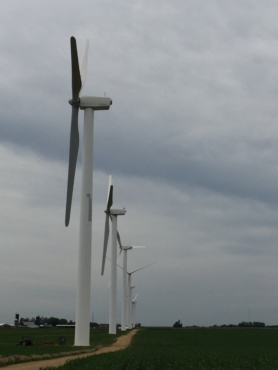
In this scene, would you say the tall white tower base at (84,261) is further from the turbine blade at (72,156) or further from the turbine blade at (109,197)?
the turbine blade at (109,197)

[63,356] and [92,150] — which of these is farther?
[92,150]

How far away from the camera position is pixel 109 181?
91438 millimetres

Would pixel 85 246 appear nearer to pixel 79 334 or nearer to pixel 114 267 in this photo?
pixel 79 334

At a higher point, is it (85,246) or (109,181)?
(109,181)

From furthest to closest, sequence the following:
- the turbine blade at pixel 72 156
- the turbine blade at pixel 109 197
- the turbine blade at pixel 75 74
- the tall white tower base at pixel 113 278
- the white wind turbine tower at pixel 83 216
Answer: the tall white tower base at pixel 113 278, the turbine blade at pixel 109 197, the white wind turbine tower at pixel 83 216, the turbine blade at pixel 72 156, the turbine blade at pixel 75 74

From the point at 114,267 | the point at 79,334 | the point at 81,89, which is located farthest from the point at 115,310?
the point at 81,89

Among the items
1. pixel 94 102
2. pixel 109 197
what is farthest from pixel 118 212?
pixel 94 102

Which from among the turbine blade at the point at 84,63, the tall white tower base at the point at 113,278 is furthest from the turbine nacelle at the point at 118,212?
the turbine blade at the point at 84,63

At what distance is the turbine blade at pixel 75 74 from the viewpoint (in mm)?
47981

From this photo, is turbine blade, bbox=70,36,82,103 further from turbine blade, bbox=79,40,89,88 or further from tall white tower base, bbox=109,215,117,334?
tall white tower base, bbox=109,215,117,334

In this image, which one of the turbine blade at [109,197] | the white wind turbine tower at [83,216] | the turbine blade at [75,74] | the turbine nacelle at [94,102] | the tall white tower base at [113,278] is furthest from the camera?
the tall white tower base at [113,278]

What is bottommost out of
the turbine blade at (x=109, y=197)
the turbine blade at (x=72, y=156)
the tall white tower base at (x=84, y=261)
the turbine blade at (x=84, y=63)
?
the tall white tower base at (x=84, y=261)

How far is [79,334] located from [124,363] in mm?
17097


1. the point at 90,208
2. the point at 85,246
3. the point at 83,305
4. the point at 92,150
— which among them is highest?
the point at 92,150
